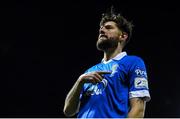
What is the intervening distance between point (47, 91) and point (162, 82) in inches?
62.5

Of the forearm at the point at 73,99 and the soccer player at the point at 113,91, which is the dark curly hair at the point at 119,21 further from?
the forearm at the point at 73,99

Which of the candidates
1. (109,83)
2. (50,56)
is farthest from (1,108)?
(109,83)

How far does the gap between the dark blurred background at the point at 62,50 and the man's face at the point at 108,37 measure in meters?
3.20

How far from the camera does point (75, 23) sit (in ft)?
19.0

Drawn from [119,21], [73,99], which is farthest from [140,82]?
[119,21]

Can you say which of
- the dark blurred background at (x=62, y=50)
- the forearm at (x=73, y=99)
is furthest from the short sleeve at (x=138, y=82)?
the dark blurred background at (x=62, y=50)

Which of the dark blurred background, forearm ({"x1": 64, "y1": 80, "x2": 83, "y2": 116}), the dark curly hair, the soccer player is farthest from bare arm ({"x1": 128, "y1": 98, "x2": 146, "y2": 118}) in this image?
the dark blurred background

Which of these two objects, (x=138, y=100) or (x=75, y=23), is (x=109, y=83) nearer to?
(x=138, y=100)

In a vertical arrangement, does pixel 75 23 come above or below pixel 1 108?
above

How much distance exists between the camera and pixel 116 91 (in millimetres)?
2016

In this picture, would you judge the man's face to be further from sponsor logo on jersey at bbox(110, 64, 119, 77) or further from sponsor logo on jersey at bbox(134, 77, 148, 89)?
sponsor logo on jersey at bbox(134, 77, 148, 89)

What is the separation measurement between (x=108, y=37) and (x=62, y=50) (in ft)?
12.2

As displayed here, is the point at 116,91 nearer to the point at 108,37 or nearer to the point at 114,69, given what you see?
the point at 114,69

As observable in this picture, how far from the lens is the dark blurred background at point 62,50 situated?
563 centimetres
